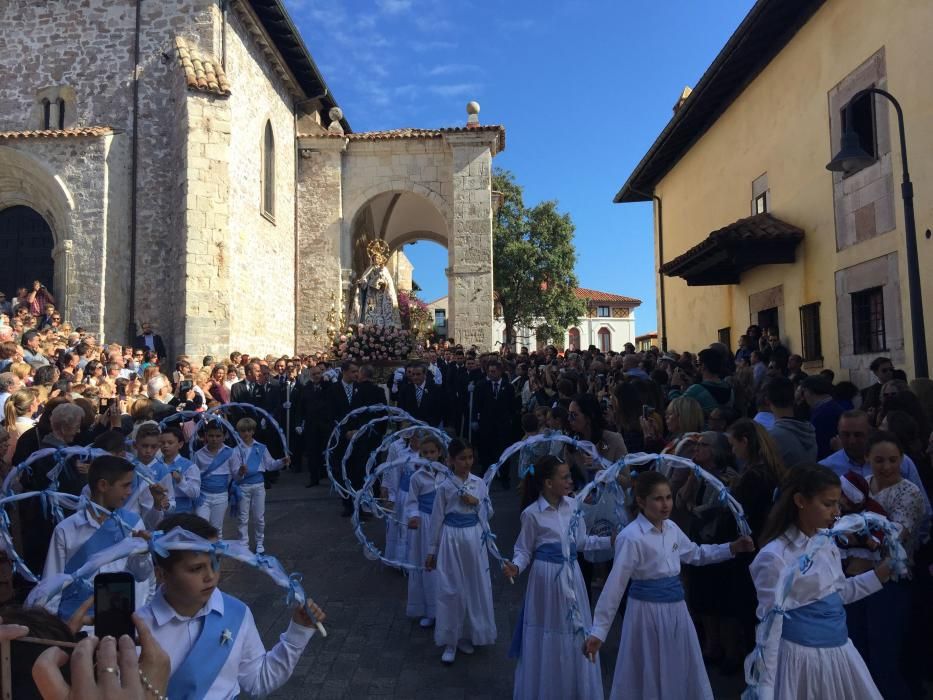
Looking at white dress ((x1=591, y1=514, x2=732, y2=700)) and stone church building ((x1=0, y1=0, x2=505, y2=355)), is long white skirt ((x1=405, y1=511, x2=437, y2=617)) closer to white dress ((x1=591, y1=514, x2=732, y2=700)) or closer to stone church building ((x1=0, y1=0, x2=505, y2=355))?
white dress ((x1=591, y1=514, x2=732, y2=700))

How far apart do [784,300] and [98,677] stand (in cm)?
1292

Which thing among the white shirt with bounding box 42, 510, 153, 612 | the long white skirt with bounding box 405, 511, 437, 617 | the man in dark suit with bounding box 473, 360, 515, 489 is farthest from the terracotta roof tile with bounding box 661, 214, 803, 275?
the white shirt with bounding box 42, 510, 153, 612

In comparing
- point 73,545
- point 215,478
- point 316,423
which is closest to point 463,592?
point 73,545

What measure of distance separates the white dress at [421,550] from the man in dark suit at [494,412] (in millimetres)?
4978

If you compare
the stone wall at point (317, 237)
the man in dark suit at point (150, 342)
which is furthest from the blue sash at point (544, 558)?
the stone wall at point (317, 237)

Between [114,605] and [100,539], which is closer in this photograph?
[114,605]

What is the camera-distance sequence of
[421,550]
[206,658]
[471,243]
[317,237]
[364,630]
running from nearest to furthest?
[206,658]
[364,630]
[421,550]
[471,243]
[317,237]

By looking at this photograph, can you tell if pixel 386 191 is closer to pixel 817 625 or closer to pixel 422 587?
pixel 422 587

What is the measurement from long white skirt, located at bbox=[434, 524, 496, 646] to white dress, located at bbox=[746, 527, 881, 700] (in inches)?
100

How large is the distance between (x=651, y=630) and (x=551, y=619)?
0.80 metres

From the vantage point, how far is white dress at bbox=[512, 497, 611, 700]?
13.9 feet

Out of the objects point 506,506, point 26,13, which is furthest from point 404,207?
point 506,506

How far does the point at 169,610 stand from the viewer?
2500 mm

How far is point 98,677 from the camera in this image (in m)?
1.57
